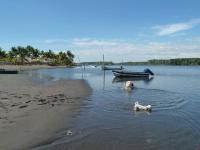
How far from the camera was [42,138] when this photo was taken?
11578 mm

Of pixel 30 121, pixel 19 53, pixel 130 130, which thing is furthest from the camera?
pixel 19 53

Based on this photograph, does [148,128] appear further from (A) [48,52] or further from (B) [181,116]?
(A) [48,52]

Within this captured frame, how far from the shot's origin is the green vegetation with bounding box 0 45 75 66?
15025 cm

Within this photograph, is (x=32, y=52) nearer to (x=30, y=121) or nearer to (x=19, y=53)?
(x=19, y=53)

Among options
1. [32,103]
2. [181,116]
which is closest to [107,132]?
[181,116]

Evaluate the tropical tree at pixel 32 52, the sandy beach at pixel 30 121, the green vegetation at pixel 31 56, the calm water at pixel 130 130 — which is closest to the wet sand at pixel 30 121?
the sandy beach at pixel 30 121

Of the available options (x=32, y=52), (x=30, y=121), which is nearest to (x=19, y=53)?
(x=32, y=52)

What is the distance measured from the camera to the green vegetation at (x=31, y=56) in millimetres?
150250

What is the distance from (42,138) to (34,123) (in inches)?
108

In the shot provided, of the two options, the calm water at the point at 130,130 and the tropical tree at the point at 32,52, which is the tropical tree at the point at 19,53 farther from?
the calm water at the point at 130,130

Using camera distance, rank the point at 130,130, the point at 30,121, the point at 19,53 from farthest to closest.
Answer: the point at 19,53
the point at 30,121
the point at 130,130

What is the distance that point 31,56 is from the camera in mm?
167750

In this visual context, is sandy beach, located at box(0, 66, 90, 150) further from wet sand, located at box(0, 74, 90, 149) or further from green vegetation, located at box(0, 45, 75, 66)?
green vegetation, located at box(0, 45, 75, 66)

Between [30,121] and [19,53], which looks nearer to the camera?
[30,121]
